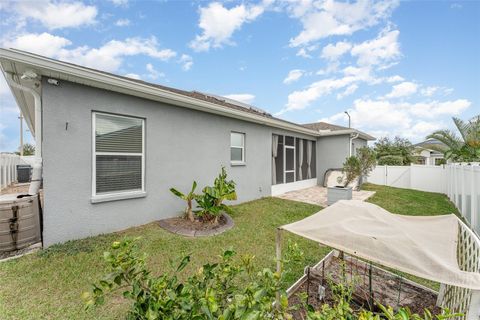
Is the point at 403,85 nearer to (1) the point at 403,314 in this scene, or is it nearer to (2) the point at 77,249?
(1) the point at 403,314

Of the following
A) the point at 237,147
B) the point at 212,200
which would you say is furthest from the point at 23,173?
the point at 212,200

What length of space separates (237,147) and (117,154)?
429cm

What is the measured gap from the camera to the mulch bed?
8.60ft

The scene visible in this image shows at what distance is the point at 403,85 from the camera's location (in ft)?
36.3

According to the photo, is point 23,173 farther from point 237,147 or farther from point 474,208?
point 474,208

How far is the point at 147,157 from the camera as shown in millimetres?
5594

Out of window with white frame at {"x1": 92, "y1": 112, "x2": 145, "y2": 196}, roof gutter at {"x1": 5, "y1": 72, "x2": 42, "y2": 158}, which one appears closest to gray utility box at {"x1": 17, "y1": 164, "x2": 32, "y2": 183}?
roof gutter at {"x1": 5, "y1": 72, "x2": 42, "y2": 158}

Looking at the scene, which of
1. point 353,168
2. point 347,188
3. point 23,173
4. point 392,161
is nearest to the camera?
point 347,188

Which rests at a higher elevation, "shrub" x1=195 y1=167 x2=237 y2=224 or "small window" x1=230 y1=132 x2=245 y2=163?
"small window" x1=230 y1=132 x2=245 y2=163

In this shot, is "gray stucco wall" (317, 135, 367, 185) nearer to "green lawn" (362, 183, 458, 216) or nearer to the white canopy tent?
"green lawn" (362, 183, 458, 216)

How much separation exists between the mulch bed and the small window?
5320mm

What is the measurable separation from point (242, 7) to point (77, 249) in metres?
7.60

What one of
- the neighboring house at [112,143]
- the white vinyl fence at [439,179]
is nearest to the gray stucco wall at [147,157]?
the neighboring house at [112,143]

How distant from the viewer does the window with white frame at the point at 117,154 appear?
4.84 meters
